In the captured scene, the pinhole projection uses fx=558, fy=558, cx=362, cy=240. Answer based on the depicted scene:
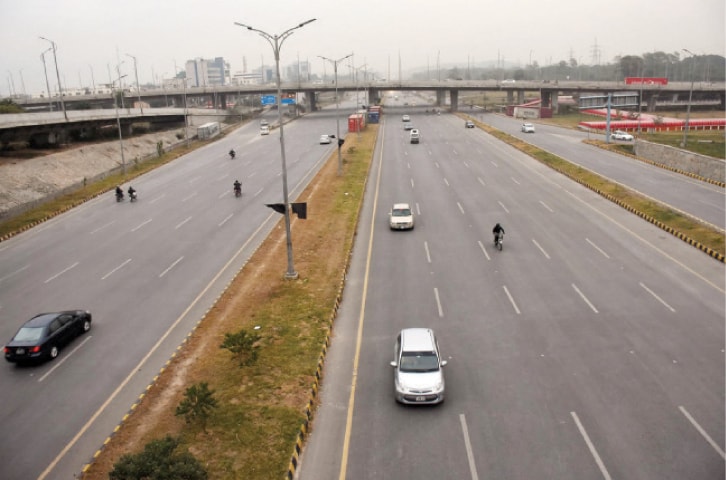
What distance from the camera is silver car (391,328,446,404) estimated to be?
646 inches

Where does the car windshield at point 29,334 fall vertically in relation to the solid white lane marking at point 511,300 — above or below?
above

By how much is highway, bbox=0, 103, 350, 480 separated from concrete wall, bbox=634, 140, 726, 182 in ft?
122

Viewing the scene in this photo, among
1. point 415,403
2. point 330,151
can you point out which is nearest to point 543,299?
point 415,403

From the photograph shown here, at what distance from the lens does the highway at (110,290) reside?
1617 cm

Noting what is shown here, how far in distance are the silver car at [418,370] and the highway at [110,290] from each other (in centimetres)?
828

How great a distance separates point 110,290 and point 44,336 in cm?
694

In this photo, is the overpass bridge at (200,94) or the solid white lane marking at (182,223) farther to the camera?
the overpass bridge at (200,94)

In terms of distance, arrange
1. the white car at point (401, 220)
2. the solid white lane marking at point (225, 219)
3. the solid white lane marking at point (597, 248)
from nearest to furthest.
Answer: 1. the solid white lane marking at point (597, 248)
2. the white car at point (401, 220)
3. the solid white lane marking at point (225, 219)

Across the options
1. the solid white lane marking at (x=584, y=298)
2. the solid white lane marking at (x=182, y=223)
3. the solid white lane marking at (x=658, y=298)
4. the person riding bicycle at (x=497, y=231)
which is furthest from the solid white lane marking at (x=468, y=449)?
the solid white lane marking at (x=182, y=223)

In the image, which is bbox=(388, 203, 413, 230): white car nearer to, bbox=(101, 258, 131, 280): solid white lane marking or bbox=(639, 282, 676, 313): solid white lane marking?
bbox=(639, 282, 676, 313): solid white lane marking

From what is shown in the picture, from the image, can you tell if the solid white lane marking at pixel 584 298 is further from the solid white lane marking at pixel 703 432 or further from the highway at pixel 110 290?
the highway at pixel 110 290

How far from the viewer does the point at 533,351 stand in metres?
19.7

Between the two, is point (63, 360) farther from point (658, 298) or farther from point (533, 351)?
point (658, 298)

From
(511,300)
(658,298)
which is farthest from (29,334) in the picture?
(658,298)
